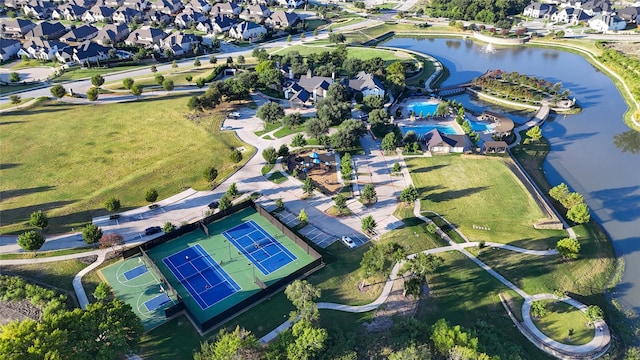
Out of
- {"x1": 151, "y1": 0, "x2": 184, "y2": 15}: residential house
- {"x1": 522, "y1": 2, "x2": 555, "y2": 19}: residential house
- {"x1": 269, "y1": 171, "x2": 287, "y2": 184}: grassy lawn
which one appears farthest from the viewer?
{"x1": 522, "y1": 2, "x2": 555, "y2": 19}: residential house

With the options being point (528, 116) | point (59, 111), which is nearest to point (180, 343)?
point (59, 111)

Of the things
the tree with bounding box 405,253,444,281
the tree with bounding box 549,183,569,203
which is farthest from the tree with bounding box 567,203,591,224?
the tree with bounding box 405,253,444,281

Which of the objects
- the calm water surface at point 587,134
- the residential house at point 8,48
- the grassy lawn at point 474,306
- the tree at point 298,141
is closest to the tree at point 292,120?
the tree at point 298,141

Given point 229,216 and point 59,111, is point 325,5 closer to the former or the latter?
point 59,111

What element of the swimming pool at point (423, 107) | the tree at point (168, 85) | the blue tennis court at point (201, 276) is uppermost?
the tree at point (168, 85)

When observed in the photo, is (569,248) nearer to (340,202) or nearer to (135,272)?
(340,202)

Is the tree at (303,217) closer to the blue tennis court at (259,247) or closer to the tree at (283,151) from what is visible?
the blue tennis court at (259,247)

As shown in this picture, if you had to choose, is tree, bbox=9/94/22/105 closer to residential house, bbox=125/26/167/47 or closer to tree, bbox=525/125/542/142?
residential house, bbox=125/26/167/47
